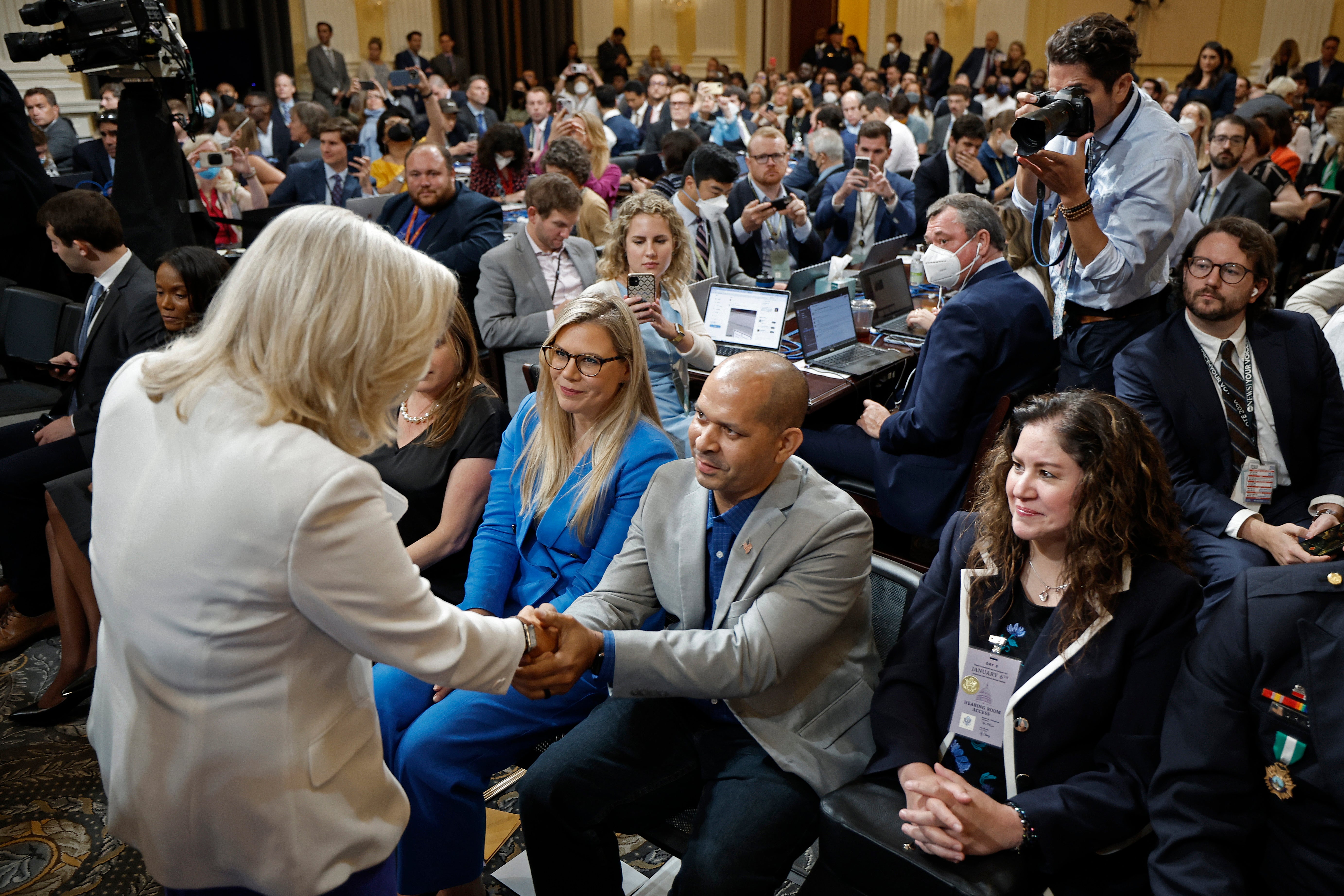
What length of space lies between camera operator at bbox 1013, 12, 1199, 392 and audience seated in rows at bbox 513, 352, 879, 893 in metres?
1.35

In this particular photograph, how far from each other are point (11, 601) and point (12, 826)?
50.8 inches

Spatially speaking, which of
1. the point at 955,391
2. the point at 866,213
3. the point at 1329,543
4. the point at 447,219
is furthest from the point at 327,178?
the point at 1329,543

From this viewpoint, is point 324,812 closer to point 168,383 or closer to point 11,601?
point 168,383

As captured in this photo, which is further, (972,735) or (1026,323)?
(1026,323)

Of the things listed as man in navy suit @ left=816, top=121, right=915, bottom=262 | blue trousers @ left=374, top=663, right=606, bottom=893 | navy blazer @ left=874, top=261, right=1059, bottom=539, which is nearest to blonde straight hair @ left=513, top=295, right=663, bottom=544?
blue trousers @ left=374, top=663, right=606, bottom=893

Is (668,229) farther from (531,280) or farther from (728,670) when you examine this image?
(728,670)

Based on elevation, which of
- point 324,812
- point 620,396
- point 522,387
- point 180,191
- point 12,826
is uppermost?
point 180,191

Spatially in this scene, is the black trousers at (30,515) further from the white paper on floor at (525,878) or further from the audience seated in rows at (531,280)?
the white paper on floor at (525,878)

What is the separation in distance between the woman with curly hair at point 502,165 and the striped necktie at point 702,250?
6.91 ft

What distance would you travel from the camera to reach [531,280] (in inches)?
167

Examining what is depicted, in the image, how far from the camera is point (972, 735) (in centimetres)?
174

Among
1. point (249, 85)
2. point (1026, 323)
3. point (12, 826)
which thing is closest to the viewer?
point (12, 826)

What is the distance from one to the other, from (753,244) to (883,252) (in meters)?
0.71

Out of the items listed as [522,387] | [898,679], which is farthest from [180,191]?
[898,679]
